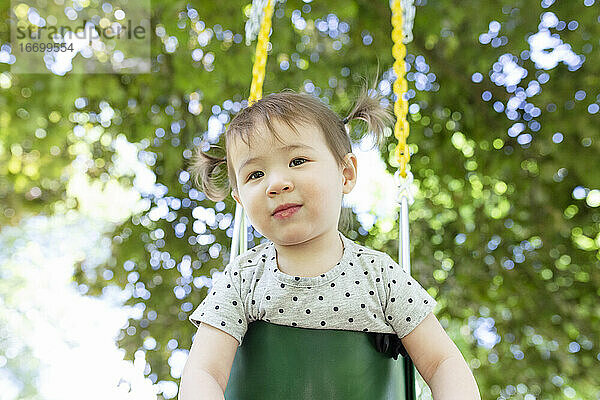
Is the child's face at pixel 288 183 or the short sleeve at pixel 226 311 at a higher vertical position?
the child's face at pixel 288 183

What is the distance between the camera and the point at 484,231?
2.46 meters

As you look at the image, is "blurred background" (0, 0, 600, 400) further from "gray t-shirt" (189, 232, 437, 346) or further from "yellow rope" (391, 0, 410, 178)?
"gray t-shirt" (189, 232, 437, 346)

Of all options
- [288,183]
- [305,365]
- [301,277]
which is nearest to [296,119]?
[288,183]

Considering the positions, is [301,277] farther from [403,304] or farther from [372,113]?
[372,113]

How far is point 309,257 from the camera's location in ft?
3.04

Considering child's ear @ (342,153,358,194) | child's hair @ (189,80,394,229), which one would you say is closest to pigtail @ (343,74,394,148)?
child's hair @ (189,80,394,229)

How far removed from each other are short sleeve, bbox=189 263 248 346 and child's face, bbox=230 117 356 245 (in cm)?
10

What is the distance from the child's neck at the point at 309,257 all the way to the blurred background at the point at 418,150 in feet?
4.11

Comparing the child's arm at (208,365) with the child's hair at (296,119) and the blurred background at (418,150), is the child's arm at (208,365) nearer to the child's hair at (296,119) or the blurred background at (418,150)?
the child's hair at (296,119)

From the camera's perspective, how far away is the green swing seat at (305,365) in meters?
0.86

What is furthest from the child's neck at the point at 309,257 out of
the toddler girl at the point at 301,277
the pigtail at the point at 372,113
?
the pigtail at the point at 372,113

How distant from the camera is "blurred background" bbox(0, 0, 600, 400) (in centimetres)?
225

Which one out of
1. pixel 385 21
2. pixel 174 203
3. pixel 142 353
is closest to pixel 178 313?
pixel 142 353

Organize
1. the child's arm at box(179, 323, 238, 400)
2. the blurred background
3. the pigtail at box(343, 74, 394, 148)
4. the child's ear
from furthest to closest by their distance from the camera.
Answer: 1. the blurred background
2. the pigtail at box(343, 74, 394, 148)
3. the child's ear
4. the child's arm at box(179, 323, 238, 400)
